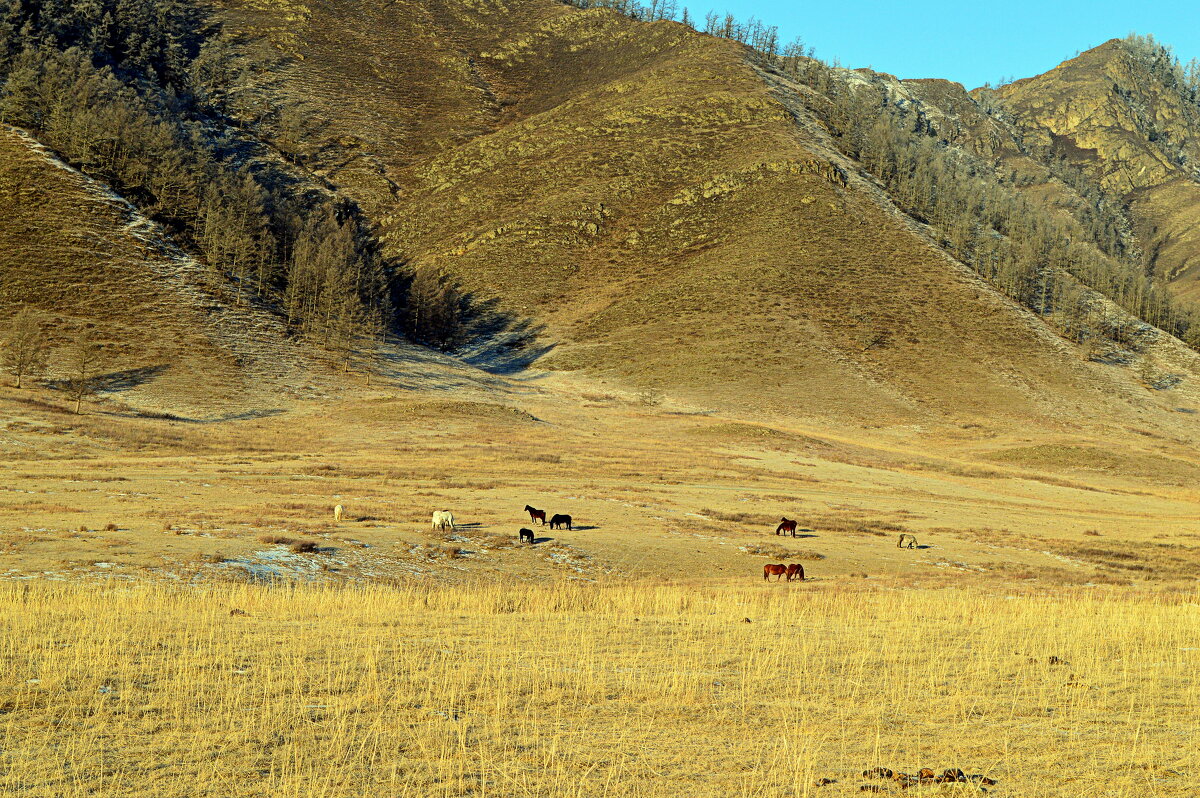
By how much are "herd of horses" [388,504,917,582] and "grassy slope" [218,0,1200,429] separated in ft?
233

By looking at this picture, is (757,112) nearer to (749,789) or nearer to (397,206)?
(397,206)

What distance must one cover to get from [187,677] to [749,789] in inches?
316

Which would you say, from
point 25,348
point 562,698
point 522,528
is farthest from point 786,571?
point 25,348

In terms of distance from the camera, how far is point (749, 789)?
7973 mm

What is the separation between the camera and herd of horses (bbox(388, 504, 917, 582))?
26438 millimetres

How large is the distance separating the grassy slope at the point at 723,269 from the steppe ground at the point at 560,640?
7179 centimetres

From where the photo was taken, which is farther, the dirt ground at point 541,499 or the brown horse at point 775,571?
the dirt ground at point 541,499

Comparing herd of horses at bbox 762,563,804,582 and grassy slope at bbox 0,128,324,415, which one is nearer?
herd of horses at bbox 762,563,804,582

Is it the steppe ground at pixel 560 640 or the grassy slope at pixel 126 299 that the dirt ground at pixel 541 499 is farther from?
the grassy slope at pixel 126 299

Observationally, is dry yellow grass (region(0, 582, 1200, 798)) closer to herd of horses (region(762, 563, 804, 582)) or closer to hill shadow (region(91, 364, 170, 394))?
herd of horses (region(762, 563, 804, 582))

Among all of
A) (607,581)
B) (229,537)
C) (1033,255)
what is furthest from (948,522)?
(1033,255)

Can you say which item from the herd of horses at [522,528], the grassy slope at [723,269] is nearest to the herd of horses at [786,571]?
the herd of horses at [522,528]

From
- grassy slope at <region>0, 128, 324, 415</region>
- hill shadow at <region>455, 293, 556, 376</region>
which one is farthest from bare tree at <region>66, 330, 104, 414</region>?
hill shadow at <region>455, 293, 556, 376</region>

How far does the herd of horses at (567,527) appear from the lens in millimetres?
26438
